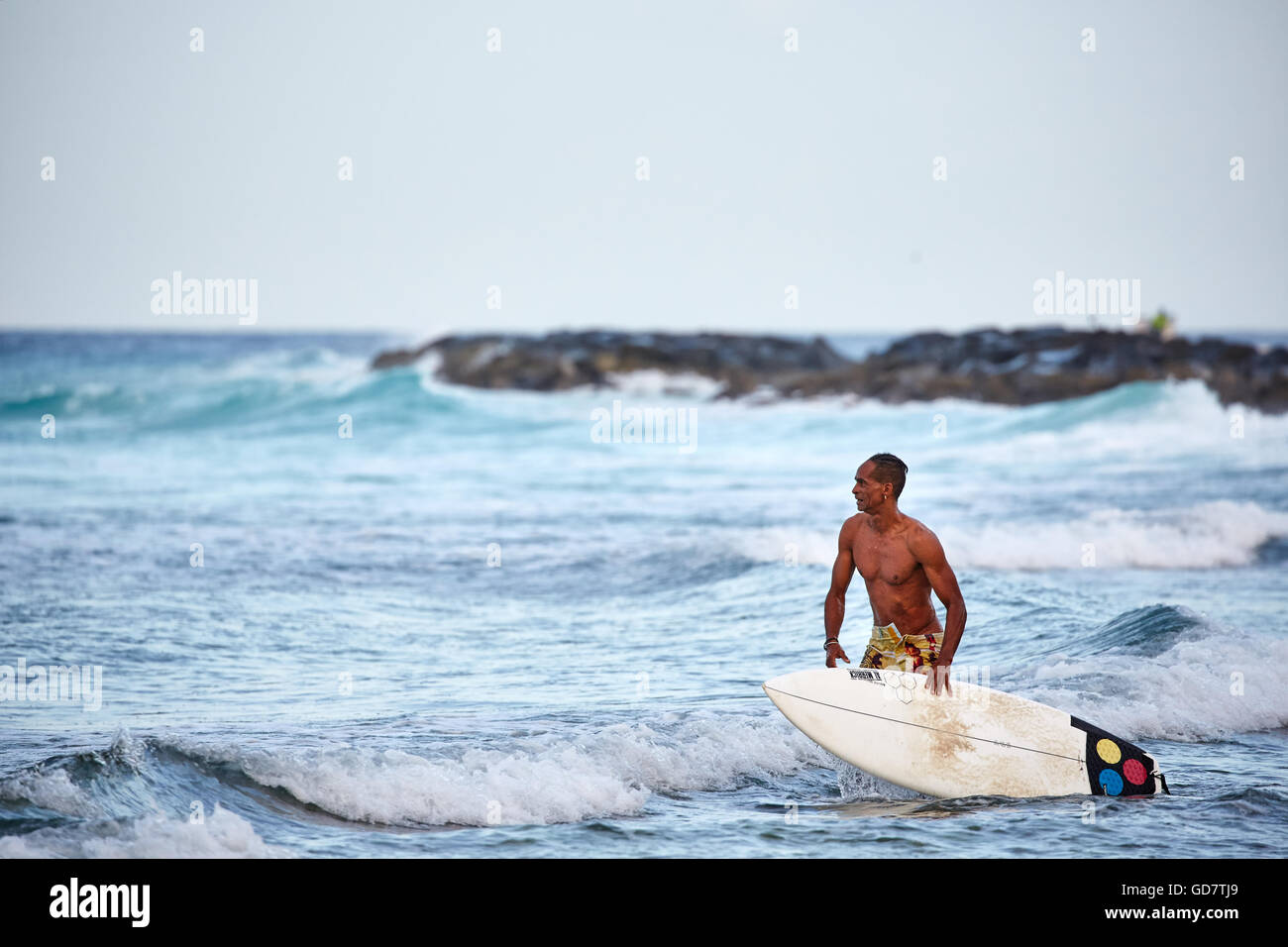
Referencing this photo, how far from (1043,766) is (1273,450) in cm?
1707

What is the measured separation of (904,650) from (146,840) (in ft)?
11.0

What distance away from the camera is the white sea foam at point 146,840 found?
17.4 ft

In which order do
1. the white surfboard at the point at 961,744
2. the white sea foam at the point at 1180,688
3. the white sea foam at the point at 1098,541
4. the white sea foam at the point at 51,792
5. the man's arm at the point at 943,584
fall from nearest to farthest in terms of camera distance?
the white sea foam at the point at 51,792, the man's arm at the point at 943,584, the white surfboard at the point at 961,744, the white sea foam at the point at 1180,688, the white sea foam at the point at 1098,541

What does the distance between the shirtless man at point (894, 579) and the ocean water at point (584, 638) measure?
1.99 ft

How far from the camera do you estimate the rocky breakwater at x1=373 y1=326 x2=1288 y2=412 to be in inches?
1175

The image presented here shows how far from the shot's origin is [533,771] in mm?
6355

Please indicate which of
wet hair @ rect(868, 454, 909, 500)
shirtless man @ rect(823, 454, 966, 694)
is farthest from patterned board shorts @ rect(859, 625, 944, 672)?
wet hair @ rect(868, 454, 909, 500)

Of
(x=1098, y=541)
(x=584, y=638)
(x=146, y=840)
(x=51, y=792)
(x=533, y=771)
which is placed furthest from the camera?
(x=1098, y=541)

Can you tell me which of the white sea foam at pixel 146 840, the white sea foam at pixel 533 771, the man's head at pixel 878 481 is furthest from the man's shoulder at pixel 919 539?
the white sea foam at pixel 146 840

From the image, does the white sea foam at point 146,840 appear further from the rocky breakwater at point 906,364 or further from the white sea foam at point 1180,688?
the rocky breakwater at point 906,364

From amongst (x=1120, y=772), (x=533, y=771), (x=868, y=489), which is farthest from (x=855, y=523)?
(x=533, y=771)

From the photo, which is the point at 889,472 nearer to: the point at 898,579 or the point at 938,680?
the point at 898,579
